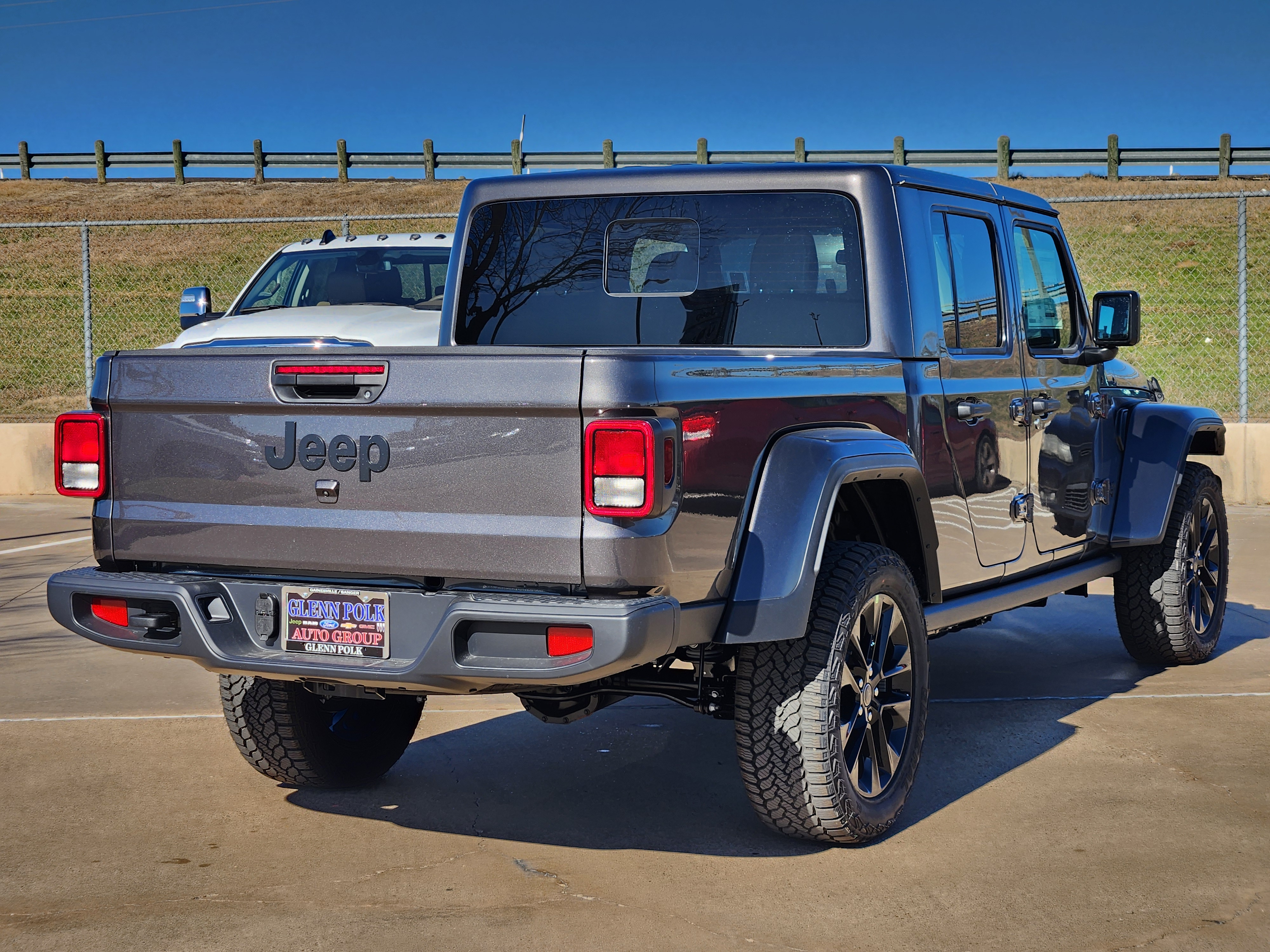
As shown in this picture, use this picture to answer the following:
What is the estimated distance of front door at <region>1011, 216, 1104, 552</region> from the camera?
16.4 ft

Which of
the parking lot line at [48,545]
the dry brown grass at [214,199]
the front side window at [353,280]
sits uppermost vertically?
the dry brown grass at [214,199]

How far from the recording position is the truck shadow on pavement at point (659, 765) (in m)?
4.05

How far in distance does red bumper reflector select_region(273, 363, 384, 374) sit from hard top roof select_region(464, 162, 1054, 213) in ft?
4.02

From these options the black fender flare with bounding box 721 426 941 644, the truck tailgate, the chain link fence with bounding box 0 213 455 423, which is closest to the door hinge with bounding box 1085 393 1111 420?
the black fender flare with bounding box 721 426 941 644

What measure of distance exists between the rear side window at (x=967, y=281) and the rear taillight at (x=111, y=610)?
102 inches

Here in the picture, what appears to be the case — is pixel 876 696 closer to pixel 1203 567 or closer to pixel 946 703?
pixel 946 703

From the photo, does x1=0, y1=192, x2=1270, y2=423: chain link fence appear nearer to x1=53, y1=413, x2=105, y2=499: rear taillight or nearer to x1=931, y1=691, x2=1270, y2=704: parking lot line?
x1=931, y1=691, x2=1270, y2=704: parking lot line

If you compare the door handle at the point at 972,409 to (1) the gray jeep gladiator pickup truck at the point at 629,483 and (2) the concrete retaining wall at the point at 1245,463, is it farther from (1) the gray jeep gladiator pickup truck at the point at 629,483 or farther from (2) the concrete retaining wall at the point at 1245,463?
(2) the concrete retaining wall at the point at 1245,463

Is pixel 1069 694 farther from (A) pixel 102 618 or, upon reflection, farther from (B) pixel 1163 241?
(B) pixel 1163 241

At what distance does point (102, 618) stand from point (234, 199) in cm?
3229

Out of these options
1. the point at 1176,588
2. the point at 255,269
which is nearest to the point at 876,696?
the point at 1176,588

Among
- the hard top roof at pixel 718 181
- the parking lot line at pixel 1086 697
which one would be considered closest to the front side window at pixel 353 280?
the hard top roof at pixel 718 181

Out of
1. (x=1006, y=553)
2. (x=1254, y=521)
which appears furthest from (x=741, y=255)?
(x=1254, y=521)

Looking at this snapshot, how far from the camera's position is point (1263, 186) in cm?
3114
